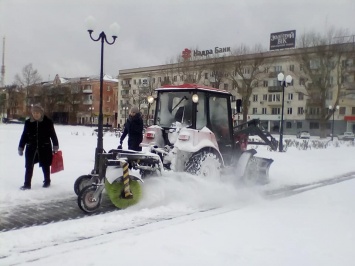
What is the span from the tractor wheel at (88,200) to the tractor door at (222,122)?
301cm

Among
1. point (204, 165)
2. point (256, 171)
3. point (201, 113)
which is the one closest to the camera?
point (204, 165)

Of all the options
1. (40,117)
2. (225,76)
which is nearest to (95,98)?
(225,76)

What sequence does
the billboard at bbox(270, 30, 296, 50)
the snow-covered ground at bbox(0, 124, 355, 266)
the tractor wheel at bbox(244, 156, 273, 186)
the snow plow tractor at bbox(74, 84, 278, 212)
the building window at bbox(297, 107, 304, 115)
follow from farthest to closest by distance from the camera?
the building window at bbox(297, 107, 304, 115) → the billboard at bbox(270, 30, 296, 50) → the tractor wheel at bbox(244, 156, 273, 186) → the snow plow tractor at bbox(74, 84, 278, 212) → the snow-covered ground at bbox(0, 124, 355, 266)

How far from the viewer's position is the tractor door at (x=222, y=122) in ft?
25.6

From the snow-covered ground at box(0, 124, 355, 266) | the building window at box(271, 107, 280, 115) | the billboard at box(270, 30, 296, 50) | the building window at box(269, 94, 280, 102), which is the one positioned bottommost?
the snow-covered ground at box(0, 124, 355, 266)

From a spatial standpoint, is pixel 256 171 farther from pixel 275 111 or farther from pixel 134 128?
pixel 275 111

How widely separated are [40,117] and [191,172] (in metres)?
3.11

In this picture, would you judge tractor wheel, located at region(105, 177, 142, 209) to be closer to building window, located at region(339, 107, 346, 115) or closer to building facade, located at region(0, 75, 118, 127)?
building facade, located at region(0, 75, 118, 127)

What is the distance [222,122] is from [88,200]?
362 cm

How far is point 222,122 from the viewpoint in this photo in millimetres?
8086

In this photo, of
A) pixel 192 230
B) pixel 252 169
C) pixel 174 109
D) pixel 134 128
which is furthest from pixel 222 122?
pixel 192 230

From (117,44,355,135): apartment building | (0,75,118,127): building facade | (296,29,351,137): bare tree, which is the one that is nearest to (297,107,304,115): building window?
(117,44,355,135): apartment building

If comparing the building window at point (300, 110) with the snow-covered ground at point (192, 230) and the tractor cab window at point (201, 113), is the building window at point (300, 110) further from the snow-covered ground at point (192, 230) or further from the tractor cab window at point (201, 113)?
the tractor cab window at point (201, 113)

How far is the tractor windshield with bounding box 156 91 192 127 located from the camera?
24.6 ft
